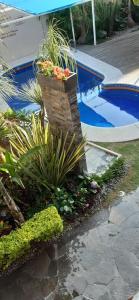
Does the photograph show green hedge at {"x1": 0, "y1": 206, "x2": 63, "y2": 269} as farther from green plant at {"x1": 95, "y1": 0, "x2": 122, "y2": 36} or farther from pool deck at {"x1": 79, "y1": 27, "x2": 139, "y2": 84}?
green plant at {"x1": 95, "y1": 0, "x2": 122, "y2": 36}

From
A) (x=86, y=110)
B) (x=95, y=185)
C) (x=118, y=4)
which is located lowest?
(x=86, y=110)

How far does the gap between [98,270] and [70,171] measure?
7.72 ft

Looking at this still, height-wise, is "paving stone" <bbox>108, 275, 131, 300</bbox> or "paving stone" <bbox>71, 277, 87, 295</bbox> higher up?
"paving stone" <bbox>108, 275, 131, 300</bbox>

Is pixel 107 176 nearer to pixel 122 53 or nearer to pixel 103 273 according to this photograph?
pixel 103 273

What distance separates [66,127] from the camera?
7.19 meters

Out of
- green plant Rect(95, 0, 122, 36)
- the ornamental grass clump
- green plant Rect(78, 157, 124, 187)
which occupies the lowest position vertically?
green plant Rect(78, 157, 124, 187)

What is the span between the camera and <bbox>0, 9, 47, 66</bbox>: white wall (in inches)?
601

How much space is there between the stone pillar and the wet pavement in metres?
1.94

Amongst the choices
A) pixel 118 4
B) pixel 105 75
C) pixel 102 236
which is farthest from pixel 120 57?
pixel 102 236

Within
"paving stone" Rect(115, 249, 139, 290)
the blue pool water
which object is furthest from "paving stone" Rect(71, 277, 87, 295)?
the blue pool water

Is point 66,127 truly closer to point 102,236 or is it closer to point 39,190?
point 39,190

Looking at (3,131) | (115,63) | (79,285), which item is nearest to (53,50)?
(3,131)

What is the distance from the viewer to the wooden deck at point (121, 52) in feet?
44.6

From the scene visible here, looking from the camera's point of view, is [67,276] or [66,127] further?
[66,127]
